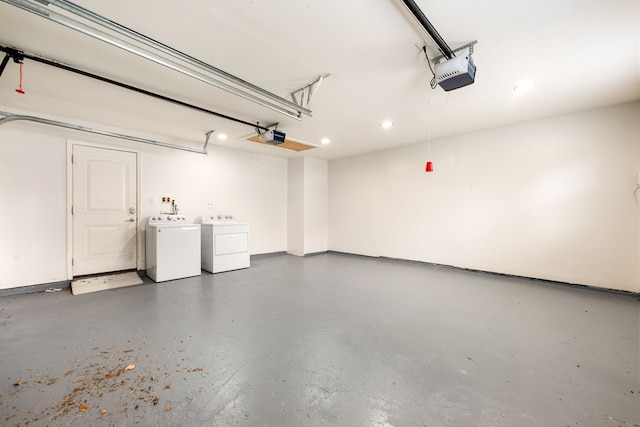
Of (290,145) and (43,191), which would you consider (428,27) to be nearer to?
(290,145)

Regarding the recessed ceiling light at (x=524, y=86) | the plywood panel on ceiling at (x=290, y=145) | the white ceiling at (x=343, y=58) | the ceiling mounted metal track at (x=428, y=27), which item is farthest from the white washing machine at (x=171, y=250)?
the recessed ceiling light at (x=524, y=86)

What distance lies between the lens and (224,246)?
14.6 feet

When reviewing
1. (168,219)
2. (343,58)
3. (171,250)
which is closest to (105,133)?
(168,219)

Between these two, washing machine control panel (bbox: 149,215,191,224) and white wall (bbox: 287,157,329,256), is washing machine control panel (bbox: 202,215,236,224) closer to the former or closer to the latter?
washing machine control panel (bbox: 149,215,191,224)

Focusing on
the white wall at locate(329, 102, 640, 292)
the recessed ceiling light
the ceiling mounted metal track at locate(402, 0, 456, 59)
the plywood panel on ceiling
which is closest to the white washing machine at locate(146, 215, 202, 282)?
the plywood panel on ceiling

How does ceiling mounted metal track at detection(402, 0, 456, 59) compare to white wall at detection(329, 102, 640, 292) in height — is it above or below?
above

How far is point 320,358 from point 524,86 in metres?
3.53

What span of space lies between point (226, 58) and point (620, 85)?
4264 millimetres

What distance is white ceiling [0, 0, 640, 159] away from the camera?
1.71 metres

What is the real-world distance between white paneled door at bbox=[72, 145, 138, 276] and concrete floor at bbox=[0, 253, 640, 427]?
2.54ft

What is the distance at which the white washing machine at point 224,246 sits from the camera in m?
4.34

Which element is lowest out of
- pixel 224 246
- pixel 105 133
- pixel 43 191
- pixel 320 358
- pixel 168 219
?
pixel 320 358

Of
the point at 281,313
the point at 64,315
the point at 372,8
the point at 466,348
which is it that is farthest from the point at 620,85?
the point at 64,315

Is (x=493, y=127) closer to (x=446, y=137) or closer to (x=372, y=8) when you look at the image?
(x=446, y=137)
